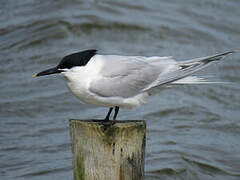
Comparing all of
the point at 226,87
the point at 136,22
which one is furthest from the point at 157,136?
the point at 136,22

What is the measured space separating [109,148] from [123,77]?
3.05 feet

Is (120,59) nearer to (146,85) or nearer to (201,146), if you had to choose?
(146,85)

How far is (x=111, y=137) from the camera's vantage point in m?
3.44

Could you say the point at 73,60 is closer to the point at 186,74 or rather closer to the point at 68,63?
the point at 68,63

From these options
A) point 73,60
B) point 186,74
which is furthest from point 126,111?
point 73,60

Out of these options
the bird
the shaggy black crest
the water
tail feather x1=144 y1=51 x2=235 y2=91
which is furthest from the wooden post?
the water

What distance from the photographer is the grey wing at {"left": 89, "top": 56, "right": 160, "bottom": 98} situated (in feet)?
13.0

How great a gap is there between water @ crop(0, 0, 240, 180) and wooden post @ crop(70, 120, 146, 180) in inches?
91.5

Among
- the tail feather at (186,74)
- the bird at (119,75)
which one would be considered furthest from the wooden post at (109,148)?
the tail feather at (186,74)

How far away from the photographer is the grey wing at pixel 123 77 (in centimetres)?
395

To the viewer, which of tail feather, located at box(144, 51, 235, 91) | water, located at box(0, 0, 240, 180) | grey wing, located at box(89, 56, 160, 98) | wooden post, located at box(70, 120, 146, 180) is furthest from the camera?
water, located at box(0, 0, 240, 180)

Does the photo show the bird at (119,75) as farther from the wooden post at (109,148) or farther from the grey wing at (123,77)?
the wooden post at (109,148)

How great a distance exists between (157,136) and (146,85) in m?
2.93

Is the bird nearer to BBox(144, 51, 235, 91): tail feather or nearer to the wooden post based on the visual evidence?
BBox(144, 51, 235, 91): tail feather
